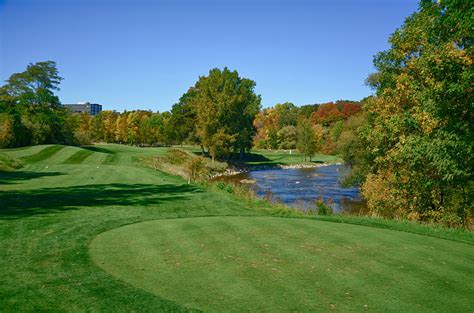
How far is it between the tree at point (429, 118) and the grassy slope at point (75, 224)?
250 inches

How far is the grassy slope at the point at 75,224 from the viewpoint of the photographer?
20.6ft

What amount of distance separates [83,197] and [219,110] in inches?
1781

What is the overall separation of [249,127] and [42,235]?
6572 cm

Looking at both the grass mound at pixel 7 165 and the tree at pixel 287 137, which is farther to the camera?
the tree at pixel 287 137

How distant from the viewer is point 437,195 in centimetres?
2094

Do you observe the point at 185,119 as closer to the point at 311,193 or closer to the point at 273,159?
the point at 273,159

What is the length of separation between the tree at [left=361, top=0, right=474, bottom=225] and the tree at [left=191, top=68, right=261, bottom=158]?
126ft

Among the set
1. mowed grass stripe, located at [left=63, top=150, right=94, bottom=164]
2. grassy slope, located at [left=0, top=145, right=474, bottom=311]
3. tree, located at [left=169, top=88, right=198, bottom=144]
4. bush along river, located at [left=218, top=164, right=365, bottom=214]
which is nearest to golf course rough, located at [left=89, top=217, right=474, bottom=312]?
grassy slope, located at [left=0, top=145, right=474, bottom=311]

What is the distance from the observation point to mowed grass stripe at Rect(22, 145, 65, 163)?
41.9m

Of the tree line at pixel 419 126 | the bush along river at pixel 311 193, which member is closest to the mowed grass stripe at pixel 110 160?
the tree line at pixel 419 126

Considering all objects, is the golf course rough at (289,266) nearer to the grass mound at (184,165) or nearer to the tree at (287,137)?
the grass mound at (184,165)

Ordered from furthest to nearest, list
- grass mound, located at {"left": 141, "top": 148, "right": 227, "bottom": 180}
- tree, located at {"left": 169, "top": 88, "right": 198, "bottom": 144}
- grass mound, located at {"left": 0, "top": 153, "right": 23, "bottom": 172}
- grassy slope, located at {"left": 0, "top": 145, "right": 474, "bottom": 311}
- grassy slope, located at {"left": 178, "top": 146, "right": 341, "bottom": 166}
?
grassy slope, located at {"left": 178, "top": 146, "right": 341, "bottom": 166} → tree, located at {"left": 169, "top": 88, "right": 198, "bottom": 144} → grass mound, located at {"left": 141, "top": 148, "right": 227, "bottom": 180} → grass mound, located at {"left": 0, "top": 153, "right": 23, "bottom": 172} → grassy slope, located at {"left": 0, "top": 145, "right": 474, "bottom": 311}

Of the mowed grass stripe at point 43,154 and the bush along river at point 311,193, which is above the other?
the mowed grass stripe at point 43,154

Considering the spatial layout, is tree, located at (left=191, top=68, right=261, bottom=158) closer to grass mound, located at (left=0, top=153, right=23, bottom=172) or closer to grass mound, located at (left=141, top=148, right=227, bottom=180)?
grass mound, located at (left=141, top=148, right=227, bottom=180)
